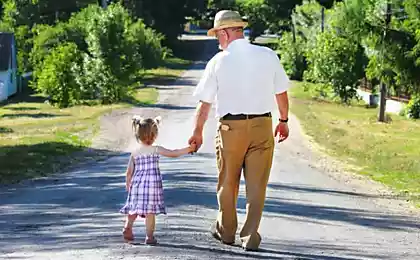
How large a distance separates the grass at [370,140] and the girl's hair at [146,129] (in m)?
6.90

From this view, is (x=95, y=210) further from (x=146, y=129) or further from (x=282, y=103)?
(x=282, y=103)

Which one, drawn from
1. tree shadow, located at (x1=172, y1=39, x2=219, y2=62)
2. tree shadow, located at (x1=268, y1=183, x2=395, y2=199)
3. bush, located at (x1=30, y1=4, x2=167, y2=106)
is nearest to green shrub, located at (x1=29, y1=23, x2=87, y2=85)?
bush, located at (x1=30, y1=4, x2=167, y2=106)

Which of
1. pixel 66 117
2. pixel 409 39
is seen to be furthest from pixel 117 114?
pixel 409 39

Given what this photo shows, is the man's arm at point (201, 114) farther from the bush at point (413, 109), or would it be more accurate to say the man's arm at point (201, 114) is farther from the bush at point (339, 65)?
the bush at point (339, 65)

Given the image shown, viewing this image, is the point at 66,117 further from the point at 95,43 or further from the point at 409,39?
the point at 409,39

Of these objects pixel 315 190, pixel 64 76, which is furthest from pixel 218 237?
pixel 64 76

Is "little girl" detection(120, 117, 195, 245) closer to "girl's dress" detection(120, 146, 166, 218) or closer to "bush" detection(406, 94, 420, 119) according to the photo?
"girl's dress" detection(120, 146, 166, 218)

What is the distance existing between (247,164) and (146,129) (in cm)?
96

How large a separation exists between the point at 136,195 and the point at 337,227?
329 cm

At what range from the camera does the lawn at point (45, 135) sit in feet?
56.2

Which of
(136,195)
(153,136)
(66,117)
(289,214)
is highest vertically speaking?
(153,136)

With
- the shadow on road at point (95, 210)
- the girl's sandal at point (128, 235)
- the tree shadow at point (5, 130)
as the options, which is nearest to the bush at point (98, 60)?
the tree shadow at point (5, 130)

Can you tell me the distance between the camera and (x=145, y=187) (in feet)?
25.6

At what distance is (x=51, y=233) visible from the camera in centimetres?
920
